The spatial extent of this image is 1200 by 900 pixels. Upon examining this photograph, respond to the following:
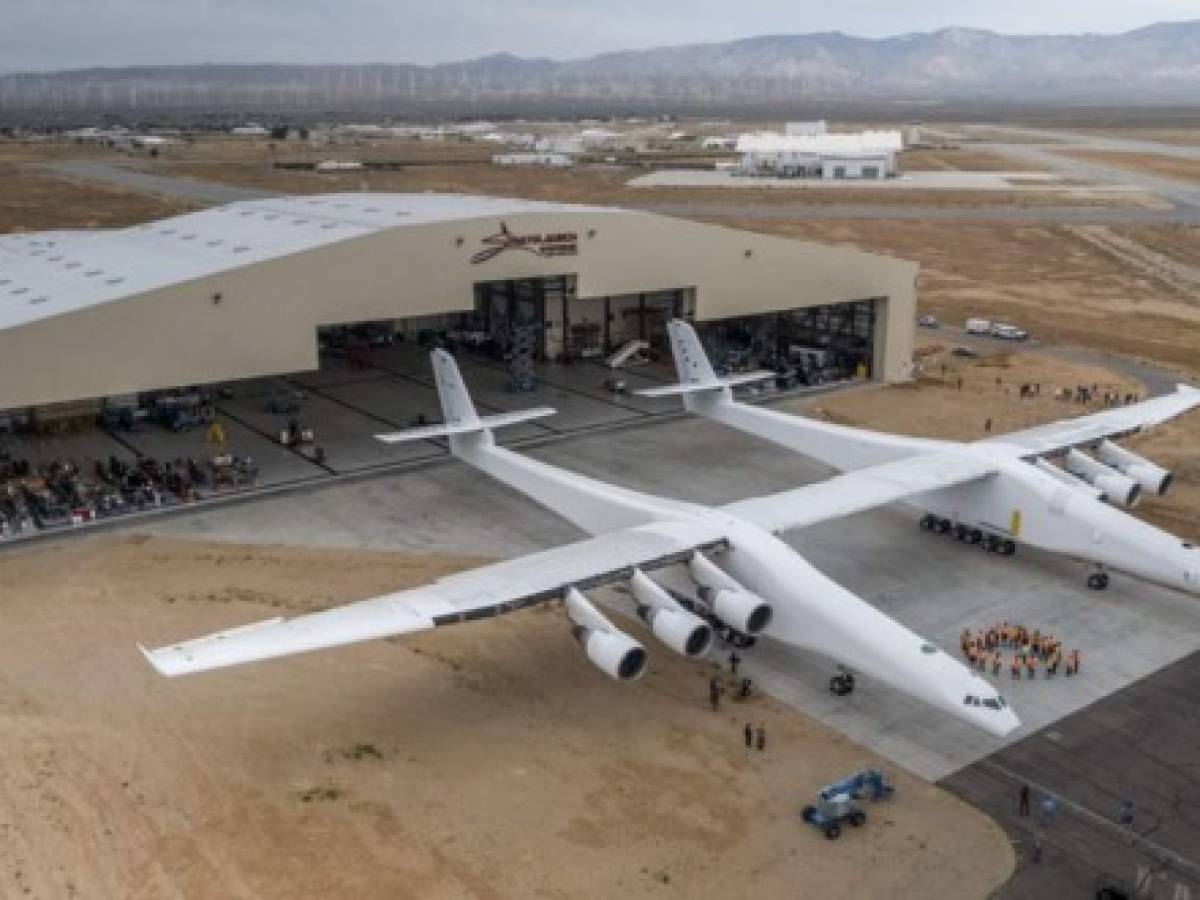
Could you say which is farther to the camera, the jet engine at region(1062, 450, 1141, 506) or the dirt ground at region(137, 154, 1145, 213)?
the dirt ground at region(137, 154, 1145, 213)

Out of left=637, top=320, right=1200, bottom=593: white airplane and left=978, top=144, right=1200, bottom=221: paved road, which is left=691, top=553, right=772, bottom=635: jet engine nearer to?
left=637, top=320, right=1200, bottom=593: white airplane

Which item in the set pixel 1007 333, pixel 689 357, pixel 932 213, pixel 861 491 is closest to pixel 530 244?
pixel 689 357

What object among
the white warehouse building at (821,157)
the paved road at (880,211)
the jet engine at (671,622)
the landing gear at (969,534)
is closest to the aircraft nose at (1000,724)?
the jet engine at (671,622)

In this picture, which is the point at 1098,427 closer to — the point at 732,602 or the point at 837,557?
the point at 837,557

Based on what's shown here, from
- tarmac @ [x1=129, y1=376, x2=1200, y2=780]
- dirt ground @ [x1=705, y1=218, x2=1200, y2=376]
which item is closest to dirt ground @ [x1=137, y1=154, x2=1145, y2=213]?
dirt ground @ [x1=705, y1=218, x2=1200, y2=376]

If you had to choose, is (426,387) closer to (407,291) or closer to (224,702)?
(407,291)

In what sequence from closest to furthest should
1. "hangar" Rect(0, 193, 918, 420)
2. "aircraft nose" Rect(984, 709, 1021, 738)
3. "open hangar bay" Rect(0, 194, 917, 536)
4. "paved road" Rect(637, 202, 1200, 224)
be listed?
1. "aircraft nose" Rect(984, 709, 1021, 738)
2. "hangar" Rect(0, 193, 918, 420)
3. "open hangar bay" Rect(0, 194, 917, 536)
4. "paved road" Rect(637, 202, 1200, 224)

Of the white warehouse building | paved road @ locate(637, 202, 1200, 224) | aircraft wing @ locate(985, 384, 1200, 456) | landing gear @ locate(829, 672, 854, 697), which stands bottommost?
landing gear @ locate(829, 672, 854, 697)

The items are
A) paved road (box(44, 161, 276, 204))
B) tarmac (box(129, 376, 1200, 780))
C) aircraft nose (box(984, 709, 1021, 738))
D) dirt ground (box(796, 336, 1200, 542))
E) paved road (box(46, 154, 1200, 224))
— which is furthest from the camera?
paved road (box(44, 161, 276, 204))
